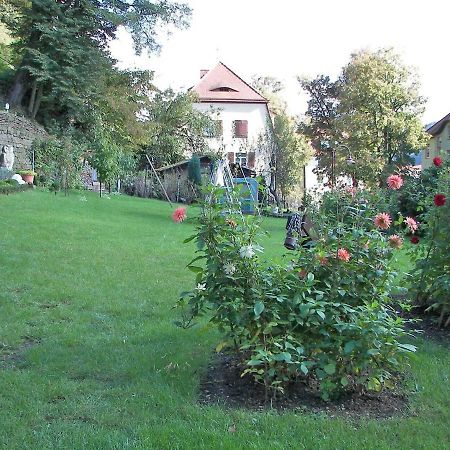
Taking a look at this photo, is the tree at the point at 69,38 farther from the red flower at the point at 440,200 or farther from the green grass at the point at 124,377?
the red flower at the point at 440,200

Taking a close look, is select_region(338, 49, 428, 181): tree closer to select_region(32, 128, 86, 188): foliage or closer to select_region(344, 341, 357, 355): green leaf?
select_region(32, 128, 86, 188): foliage

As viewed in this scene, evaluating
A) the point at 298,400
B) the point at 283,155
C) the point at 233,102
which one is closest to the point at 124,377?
the point at 298,400

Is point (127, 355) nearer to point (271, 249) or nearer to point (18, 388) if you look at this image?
point (18, 388)

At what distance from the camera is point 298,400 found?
126 inches

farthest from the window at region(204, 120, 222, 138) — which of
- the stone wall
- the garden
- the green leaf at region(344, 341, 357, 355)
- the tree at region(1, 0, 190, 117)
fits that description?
the green leaf at region(344, 341, 357, 355)

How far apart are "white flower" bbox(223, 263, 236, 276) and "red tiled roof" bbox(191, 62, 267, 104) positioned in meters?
35.4

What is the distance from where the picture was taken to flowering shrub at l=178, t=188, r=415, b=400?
312 centimetres

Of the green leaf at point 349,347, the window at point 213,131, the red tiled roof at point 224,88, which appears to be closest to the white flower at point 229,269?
the green leaf at point 349,347

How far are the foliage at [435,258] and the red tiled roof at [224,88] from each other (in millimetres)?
33961

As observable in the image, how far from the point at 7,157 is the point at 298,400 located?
17.3m

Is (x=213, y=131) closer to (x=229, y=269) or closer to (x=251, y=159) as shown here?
(x=251, y=159)

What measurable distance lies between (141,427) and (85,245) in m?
6.18

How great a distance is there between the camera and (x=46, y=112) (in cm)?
2327

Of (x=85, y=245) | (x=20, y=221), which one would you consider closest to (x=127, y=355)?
(x=85, y=245)
